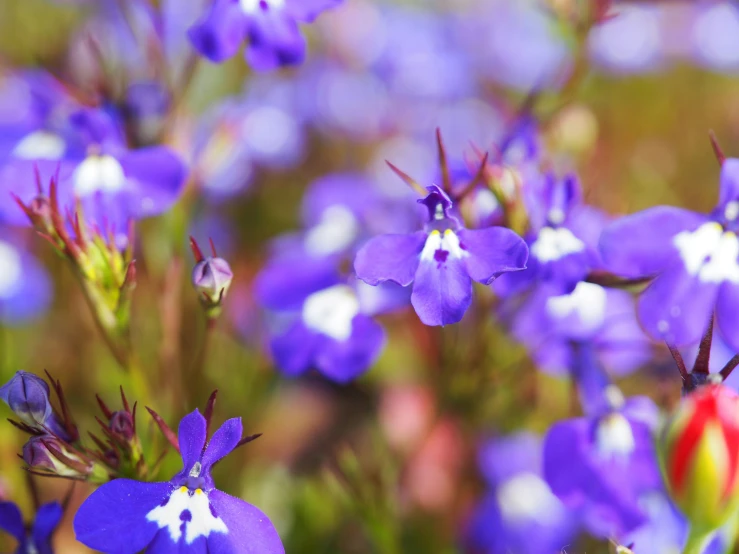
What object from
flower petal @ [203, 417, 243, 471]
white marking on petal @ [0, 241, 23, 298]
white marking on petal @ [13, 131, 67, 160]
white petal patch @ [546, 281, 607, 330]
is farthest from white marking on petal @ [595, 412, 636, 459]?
white marking on petal @ [0, 241, 23, 298]

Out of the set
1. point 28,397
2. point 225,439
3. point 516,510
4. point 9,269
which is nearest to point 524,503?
point 516,510

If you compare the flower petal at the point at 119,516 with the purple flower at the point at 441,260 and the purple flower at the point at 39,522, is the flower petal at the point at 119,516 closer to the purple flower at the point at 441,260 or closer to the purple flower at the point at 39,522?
the purple flower at the point at 39,522

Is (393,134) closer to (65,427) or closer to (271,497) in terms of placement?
(271,497)

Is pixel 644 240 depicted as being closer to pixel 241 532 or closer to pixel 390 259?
pixel 390 259

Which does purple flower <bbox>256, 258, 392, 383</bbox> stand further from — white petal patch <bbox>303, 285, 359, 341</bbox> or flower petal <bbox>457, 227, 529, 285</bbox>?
flower petal <bbox>457, 227, 529, 285</bbox>

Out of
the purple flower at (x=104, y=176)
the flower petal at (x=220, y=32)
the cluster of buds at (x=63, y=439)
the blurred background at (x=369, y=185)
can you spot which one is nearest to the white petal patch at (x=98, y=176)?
the purple flower at (x=104, y=176)

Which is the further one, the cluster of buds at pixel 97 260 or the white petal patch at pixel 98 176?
the white petal patch at pixel 98 176

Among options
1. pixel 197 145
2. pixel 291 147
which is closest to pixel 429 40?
pixel 291 147
